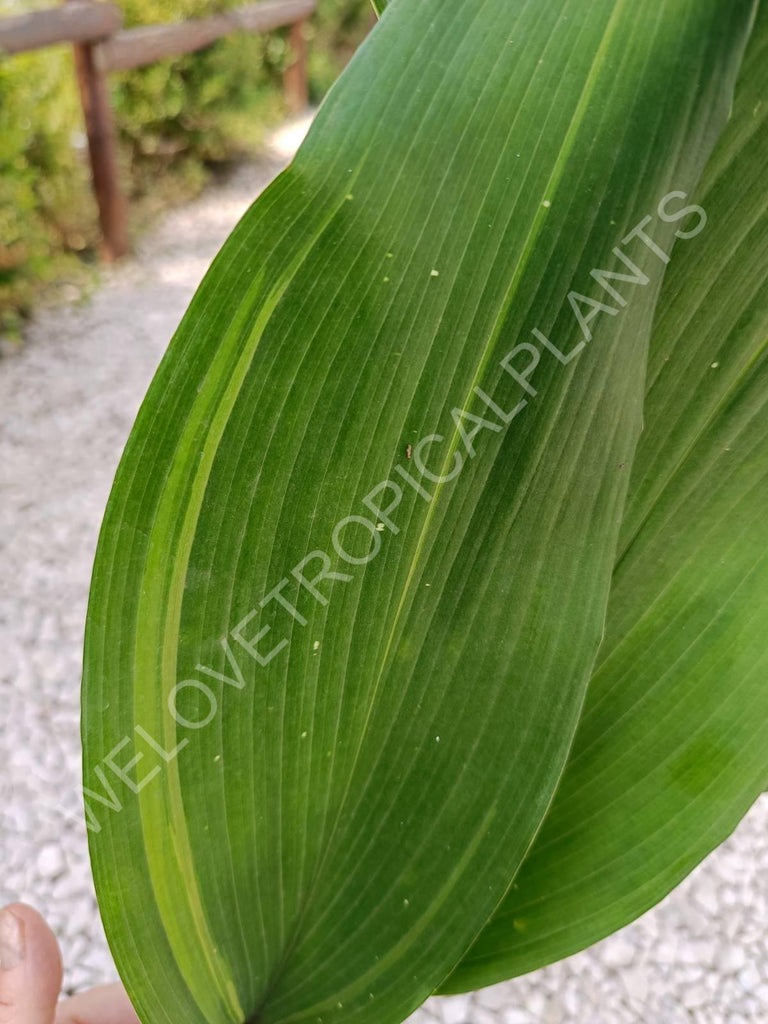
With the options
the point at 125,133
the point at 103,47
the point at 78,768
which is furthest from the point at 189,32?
the point at 78,768

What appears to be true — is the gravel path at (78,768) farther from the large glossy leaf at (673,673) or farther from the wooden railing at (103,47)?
the large glossy leaf at (673,673)

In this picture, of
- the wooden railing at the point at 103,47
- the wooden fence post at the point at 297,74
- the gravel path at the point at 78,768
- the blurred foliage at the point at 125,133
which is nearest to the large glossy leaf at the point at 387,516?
the gravel path at the point at 78,768

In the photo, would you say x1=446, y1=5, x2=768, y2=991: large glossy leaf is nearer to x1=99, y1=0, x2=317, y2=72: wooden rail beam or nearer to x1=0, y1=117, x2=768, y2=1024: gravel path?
x1=0, y1=117, x2=768, y2=1024: gravel path

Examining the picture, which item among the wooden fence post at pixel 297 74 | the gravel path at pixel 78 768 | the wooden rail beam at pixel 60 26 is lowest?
the gravel path at pixel 78 768

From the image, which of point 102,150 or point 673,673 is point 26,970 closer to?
point 673,673

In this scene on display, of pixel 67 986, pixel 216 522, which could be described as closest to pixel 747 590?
pixel 216 522

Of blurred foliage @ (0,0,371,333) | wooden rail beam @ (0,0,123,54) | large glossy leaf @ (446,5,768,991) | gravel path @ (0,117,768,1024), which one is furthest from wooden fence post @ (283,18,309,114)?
large glossy leaf @ (446,5,768,991)

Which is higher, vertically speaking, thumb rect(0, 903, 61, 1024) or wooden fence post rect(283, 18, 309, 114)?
wooden fence post rect(283, 18, 309, 114)

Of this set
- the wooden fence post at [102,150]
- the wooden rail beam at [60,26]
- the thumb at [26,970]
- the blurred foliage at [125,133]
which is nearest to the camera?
the thumb at [26,970]
